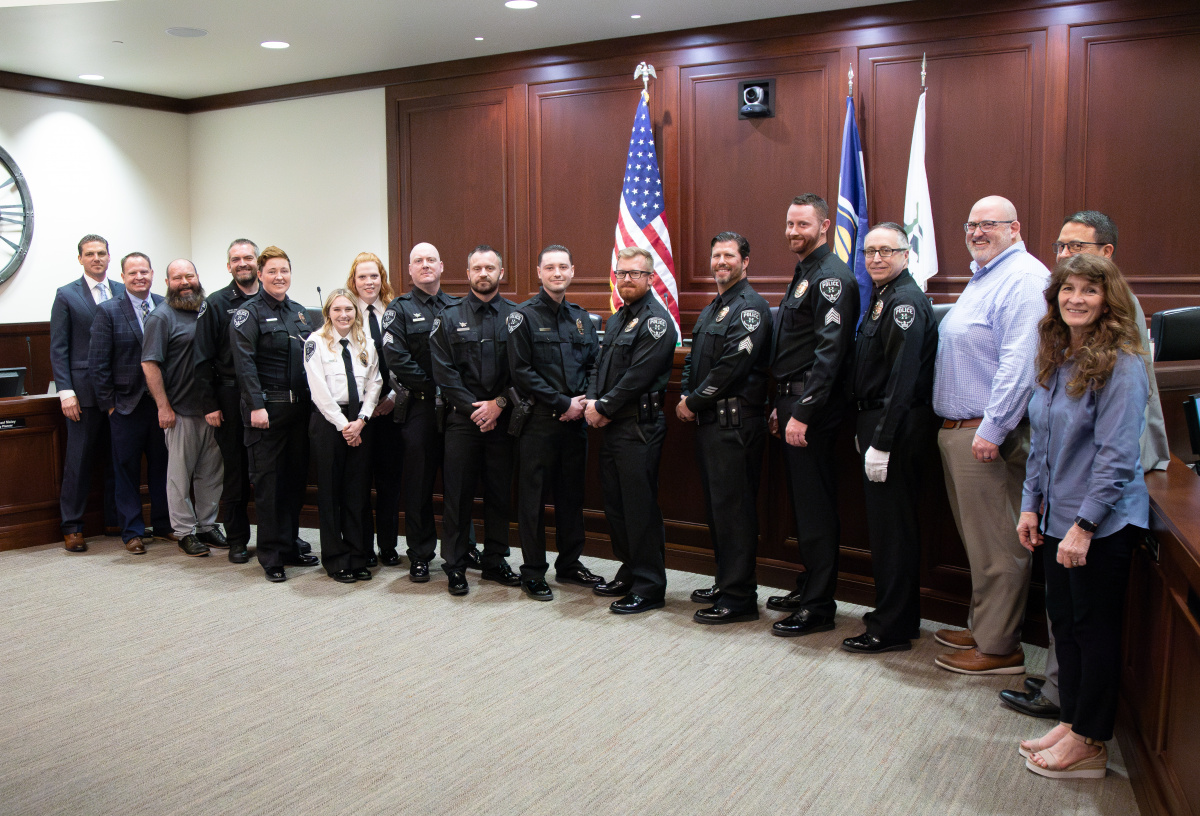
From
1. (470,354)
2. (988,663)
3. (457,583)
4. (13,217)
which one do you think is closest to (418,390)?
(470,354)

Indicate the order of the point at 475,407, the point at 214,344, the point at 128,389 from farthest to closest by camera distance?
the point at 128,389
the point at 214,344
the point at 475,407

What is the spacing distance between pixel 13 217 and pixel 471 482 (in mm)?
5327

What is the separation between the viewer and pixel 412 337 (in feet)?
14.9

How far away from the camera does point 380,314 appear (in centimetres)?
Result: 482

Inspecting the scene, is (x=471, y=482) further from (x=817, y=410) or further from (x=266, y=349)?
(x=817, y=410)

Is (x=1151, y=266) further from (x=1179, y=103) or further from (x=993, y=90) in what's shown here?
(x=993, y=90)

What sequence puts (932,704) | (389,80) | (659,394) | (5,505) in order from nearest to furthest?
1. (932,704)
2. (659,394)
3. (5,505)
4. (389,80)

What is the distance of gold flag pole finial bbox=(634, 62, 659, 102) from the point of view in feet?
20.4

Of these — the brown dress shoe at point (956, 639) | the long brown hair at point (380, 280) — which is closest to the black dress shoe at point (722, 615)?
the brown dress shoe at point (956, 639)

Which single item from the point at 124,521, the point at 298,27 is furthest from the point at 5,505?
the point at 298,27

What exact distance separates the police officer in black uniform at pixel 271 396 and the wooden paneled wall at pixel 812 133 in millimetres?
2520

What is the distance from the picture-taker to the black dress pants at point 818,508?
3775 millimetres

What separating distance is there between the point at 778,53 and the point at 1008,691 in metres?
4.27

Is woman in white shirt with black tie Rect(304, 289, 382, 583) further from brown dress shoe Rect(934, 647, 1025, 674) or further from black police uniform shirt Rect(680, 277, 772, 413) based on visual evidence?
brown dress shoe Rect(934, 647, 1025, 674)
